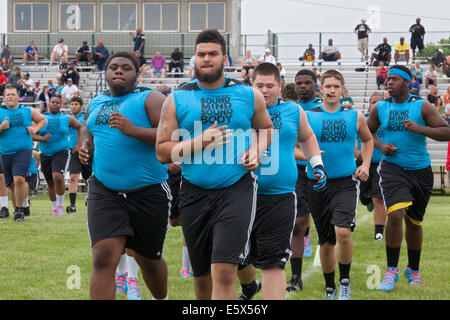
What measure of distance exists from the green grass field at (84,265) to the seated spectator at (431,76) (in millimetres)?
14578

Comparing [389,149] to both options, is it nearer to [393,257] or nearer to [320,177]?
[393,257]

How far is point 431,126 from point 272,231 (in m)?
2.97

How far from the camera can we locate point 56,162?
47.4 feet

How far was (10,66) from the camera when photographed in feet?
102

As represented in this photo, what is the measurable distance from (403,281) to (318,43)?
25602mm

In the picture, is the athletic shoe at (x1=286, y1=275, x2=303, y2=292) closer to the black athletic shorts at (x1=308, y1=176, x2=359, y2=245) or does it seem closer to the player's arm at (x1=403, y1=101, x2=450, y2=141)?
the black athletic shorts at (x1=308, y1=176, x2=359, y2=245)

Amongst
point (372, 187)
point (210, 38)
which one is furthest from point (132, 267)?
point (372, 187)

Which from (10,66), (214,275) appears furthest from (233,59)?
(214,275)

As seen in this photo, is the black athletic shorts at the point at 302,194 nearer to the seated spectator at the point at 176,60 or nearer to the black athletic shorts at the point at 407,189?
the black athletic shorts at the point at 407,189

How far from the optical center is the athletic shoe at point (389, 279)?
7430 mm

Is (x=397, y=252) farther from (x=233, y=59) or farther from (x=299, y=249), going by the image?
(x=233, y=59)

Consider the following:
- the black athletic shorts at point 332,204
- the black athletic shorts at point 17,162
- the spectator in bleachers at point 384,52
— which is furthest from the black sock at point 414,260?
the spectator in bleachers at point 384,52

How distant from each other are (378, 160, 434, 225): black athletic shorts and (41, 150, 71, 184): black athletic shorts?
329 inches
